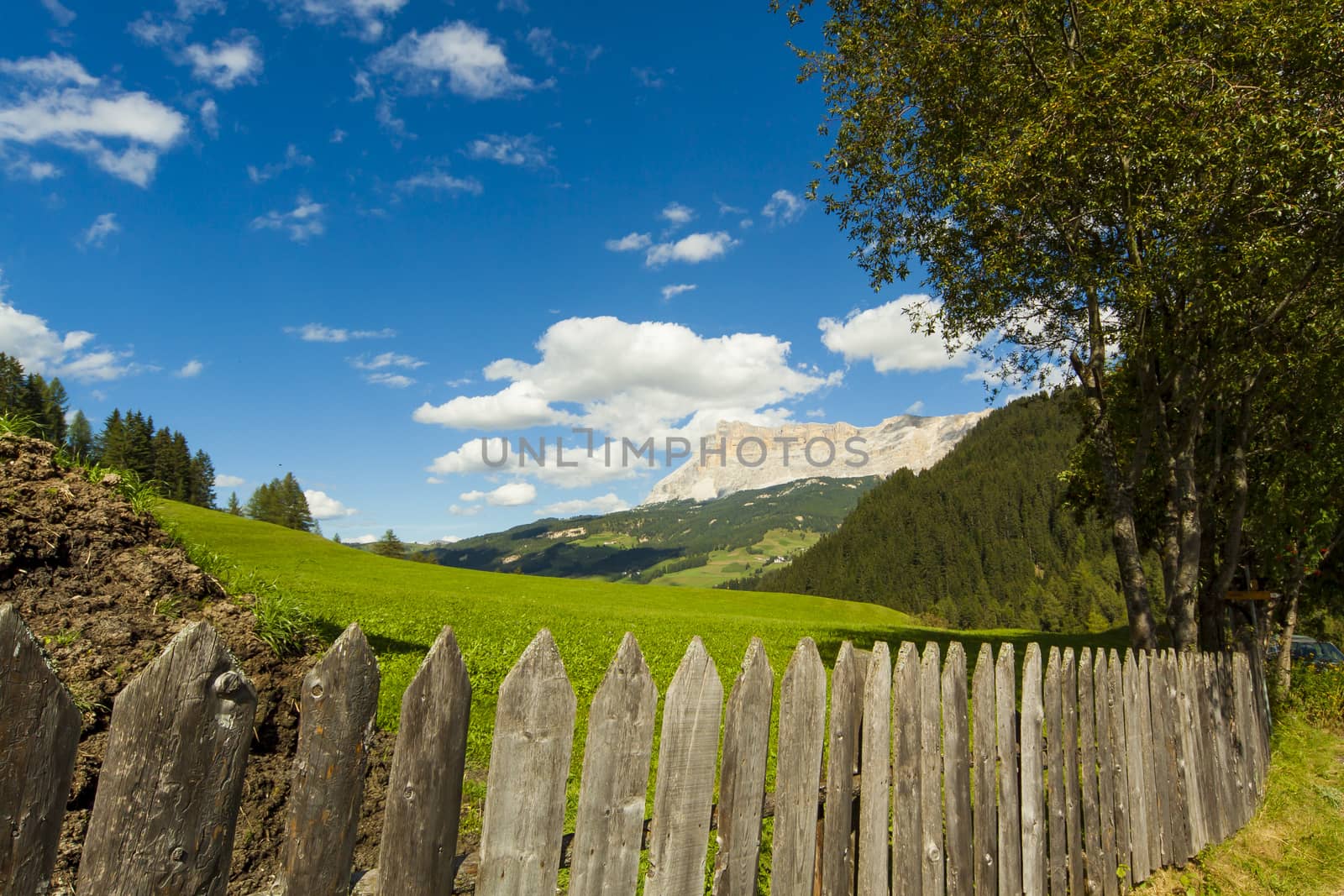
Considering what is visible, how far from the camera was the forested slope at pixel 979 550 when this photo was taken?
5103 inches

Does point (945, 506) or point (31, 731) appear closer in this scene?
point (31, 731)

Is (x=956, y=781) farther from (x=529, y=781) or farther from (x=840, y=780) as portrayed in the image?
(x=529, y=781)

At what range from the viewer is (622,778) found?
240 cm

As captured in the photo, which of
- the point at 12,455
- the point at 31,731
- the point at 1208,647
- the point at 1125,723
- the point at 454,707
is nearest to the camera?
the point at 31,731

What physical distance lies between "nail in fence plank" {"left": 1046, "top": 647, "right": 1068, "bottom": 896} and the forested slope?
129958mm

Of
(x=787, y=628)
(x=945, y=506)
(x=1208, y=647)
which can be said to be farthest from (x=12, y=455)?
(x=945, y=506)

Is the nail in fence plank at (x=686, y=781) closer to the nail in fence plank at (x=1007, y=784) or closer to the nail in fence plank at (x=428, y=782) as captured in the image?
the nail in fence plank at (x=428, y=782)

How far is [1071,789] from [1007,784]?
95 centimetres

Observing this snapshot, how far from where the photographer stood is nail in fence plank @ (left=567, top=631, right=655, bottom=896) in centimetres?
231

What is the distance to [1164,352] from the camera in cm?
1080

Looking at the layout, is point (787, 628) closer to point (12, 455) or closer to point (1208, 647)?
point (1208, 647)

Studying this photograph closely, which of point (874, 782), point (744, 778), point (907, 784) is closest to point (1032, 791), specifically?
point (907, 784)

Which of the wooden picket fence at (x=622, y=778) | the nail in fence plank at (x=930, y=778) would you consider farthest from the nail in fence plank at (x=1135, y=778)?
the nail in fence plank at (x=930, y=778)

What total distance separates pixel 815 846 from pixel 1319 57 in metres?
11.1
